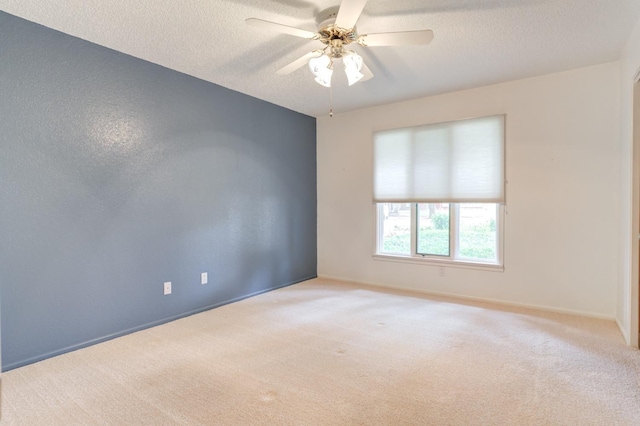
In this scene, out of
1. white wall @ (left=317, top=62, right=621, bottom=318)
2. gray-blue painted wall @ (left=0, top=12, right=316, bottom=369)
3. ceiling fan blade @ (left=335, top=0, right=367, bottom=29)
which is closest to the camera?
ceiling fan blade @ (left=335, top=0, right=367, bottom=29)

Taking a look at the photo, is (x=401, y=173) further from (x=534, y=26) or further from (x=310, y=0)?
(x=310, y=0)

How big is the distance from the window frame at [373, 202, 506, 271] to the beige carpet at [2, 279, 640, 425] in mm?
715

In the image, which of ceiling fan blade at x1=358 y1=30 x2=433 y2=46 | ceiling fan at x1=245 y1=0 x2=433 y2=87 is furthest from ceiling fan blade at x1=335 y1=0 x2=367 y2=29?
ceiling fan blade at x1=358 y1=30 x2=433 y2=46

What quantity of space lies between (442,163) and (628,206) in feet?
5.75

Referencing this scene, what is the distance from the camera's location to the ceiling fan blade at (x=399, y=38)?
1.96 metres

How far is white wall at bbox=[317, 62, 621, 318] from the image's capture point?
315cm

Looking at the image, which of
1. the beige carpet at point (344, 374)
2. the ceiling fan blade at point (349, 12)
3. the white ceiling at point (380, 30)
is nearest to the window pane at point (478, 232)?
the beige carpet at point (344, 374)

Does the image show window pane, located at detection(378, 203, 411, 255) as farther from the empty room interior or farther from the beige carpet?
the beige carpet

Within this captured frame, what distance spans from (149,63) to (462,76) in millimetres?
3097

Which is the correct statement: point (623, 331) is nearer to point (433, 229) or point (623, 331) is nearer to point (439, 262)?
point (439, 262)

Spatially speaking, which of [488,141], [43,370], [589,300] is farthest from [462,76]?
[43,370]

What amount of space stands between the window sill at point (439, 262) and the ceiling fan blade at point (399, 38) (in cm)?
271

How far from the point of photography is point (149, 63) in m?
3.01

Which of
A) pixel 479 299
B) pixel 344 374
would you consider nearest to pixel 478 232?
pixel 479 299
